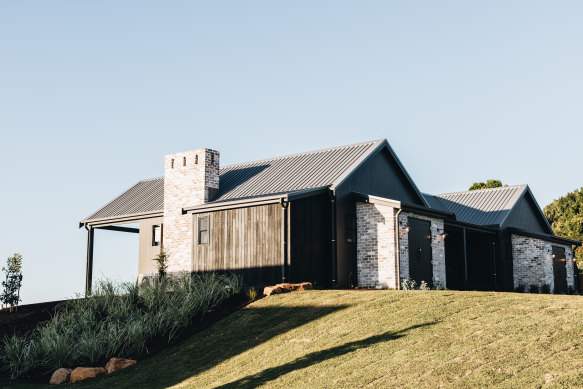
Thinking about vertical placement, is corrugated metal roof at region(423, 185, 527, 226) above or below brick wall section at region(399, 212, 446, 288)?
above

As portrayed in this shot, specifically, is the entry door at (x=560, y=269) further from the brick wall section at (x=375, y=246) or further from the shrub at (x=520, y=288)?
the brick wall section at (x=375, y=246)

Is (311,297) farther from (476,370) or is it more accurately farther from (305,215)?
(476,370)

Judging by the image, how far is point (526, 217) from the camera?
31.0m

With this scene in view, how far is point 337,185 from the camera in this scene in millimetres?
21297

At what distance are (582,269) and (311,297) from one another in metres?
28.8

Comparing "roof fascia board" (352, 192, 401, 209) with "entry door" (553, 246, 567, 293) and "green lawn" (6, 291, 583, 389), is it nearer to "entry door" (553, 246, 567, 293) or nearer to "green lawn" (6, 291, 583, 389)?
"green lawn" (6, 291, 583, 389)

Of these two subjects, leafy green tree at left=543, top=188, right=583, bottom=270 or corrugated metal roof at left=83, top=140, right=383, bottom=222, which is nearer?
corrugated metal roof at left=83, top=140, right=383, bottom=222

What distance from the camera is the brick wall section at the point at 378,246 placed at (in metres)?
21.0

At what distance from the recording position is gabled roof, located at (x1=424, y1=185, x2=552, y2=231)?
28797 millimetres

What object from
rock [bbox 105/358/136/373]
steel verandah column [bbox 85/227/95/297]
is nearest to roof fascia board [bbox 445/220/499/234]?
rock [bbox 105/358/136/373]

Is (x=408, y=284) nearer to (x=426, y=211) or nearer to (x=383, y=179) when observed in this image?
(x=426, y=211)

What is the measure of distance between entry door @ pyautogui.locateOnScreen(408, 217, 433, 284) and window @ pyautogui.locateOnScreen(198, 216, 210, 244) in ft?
23.3

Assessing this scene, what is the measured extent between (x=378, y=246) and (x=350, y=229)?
3.78 feet

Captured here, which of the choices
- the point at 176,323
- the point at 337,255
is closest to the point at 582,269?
the point at 337,255
